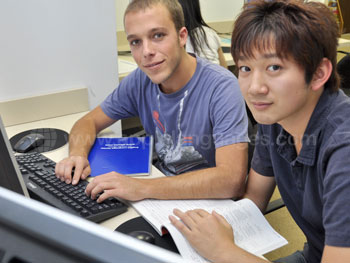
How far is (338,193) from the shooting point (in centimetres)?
73

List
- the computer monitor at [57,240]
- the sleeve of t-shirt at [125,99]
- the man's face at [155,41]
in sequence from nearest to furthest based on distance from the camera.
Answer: the computer monitor at [57,240], the man's face at [155,41], the sleeve of t-shirt at [125,99]

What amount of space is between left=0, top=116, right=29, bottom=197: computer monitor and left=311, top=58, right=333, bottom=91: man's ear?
2.27 feet

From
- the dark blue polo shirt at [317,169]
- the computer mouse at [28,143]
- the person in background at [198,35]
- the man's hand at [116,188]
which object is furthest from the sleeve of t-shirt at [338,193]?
the person in background at [198,35]

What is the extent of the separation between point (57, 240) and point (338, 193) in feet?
2.08

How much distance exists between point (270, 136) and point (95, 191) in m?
0.52

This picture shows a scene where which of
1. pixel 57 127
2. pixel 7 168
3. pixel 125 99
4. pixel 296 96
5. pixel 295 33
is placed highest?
pixel 295 33

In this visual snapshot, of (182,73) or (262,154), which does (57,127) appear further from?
(262,154)

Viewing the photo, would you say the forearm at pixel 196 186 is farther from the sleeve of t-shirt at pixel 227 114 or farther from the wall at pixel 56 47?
the wall at pixel 56 47

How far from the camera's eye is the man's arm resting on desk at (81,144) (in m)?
1.16

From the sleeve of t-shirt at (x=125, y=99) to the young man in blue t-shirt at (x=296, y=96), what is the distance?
695 mm

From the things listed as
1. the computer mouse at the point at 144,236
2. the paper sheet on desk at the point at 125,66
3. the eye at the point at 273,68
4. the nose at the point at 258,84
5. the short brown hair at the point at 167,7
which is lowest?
the computer mouse at the point at 144,236

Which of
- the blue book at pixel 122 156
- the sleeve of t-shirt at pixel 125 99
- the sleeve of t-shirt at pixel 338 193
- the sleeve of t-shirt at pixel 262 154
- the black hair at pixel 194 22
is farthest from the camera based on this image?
the black hair at pixel 194 22

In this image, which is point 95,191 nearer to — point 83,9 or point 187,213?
point 187,213

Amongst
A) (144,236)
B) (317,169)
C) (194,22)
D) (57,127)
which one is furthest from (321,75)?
(194,22)
